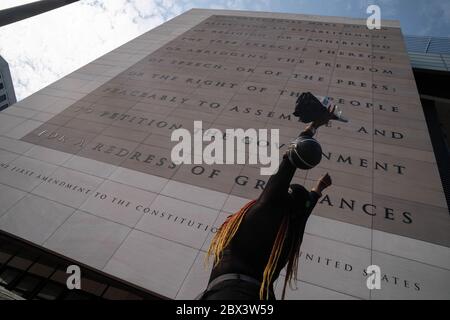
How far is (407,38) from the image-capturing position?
34.4m

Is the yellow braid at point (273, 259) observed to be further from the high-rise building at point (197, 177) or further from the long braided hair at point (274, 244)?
the high-rise building at point (197, 177)

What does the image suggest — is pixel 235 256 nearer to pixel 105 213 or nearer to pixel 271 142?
pixel 105 213

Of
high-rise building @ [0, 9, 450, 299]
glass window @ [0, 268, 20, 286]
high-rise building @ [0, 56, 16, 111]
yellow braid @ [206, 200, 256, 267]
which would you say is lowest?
high-rise building @ [0, 56, 16, 111]

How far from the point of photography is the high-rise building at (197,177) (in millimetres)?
8125

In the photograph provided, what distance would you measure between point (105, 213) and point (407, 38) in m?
37.3

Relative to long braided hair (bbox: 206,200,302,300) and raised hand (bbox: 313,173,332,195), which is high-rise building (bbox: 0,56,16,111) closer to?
long braided hair (bbox: 206,200,302,300)

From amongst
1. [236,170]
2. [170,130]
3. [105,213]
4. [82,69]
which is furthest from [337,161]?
[82,69]

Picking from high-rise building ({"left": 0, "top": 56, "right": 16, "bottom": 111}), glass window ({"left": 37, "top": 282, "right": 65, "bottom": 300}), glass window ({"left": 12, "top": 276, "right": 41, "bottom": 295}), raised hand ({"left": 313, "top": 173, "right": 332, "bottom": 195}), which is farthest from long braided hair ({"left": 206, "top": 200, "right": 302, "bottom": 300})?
high-rise building ({"left": 0, "top": 56, "right": 16, "bottom": 111})

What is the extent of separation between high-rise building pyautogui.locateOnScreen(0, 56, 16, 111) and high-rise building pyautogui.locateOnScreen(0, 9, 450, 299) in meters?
70.3

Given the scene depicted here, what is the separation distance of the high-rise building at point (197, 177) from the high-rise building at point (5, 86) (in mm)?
70313

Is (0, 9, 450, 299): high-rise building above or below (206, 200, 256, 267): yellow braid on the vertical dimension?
below

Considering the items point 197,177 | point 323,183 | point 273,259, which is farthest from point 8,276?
point 323,183

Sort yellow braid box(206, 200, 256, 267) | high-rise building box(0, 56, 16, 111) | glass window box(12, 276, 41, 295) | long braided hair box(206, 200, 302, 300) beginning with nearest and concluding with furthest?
long braided hair box(206, 200, 302, 300)
yellow braid box(206, 200, 256, 267)
glass window box(12, 276, 41, 295)
high-rise building box(0, 56, 16, 111)

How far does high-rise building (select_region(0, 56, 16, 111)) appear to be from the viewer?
72.8 meters
